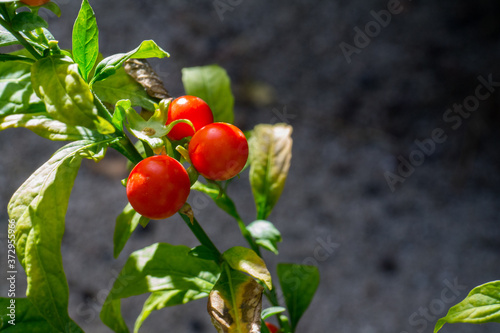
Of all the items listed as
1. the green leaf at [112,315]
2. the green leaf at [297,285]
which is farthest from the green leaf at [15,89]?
the green leaf at [297,285]

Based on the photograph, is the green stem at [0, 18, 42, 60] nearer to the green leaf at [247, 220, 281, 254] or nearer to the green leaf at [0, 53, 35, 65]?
the green leaf at [0, 53, 35, 65]

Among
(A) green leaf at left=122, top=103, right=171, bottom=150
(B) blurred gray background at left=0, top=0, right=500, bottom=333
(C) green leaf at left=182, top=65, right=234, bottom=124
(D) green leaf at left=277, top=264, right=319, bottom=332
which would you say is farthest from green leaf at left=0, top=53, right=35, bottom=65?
(B) blurred gray background at left=0, top=0, right=500, bottom=333

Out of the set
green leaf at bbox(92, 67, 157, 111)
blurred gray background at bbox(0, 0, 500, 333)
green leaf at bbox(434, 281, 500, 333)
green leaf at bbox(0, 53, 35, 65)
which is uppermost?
green leaf at bbox(0, 53, 35, 65)

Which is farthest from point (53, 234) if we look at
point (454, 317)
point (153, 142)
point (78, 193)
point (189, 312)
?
point (78, 193)

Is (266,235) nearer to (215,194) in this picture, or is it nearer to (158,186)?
(215,194)

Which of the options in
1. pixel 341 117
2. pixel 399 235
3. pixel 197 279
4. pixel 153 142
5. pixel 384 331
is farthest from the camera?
pixel 341 117

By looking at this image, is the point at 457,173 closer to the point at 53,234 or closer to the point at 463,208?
the point at 463,208
